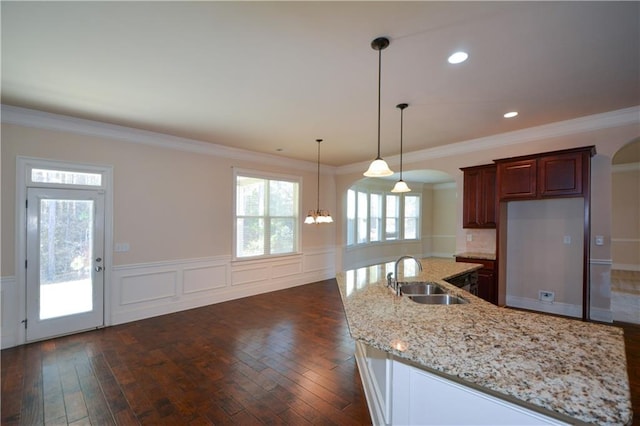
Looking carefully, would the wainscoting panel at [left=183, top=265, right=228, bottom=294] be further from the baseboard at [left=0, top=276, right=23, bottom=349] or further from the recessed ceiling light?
the recessed ceiling light

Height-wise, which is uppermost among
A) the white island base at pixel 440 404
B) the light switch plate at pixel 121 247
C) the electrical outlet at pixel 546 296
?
the light switch plate at pixel 121 247

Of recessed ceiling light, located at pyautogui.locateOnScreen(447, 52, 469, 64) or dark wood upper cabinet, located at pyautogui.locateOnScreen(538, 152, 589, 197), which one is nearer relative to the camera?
recessed ceiling light, located at pyautogui.locateOnScreen(447, 52, 469, 64)

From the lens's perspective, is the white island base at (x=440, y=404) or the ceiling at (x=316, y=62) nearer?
the white island base at (x=440, y=404)

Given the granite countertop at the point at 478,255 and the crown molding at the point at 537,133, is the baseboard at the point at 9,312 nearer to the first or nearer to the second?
the granite countertop at the point at 478,255

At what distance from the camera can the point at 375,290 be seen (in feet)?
8.26

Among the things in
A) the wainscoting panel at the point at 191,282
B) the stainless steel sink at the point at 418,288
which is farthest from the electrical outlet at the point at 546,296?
the wainscoting panel at the point at 191,282

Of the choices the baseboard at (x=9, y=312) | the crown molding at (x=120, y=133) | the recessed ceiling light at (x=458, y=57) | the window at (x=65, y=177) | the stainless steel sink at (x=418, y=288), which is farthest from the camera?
the window at (x=65, y=177)

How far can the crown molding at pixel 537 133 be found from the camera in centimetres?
371

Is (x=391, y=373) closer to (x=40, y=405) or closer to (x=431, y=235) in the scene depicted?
(x=40, y=405)

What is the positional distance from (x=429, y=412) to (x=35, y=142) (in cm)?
506

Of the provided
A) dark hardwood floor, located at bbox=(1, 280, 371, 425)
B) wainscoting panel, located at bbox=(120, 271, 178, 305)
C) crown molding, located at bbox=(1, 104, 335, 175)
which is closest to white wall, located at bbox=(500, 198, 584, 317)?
dark hardwood floor, located at bbox=(1, 280, 371, 425)

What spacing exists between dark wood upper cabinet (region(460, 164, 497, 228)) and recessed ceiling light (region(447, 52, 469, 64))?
2731mm

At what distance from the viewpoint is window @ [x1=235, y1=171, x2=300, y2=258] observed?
225 inches

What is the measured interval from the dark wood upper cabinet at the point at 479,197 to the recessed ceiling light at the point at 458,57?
2731 millimetres
